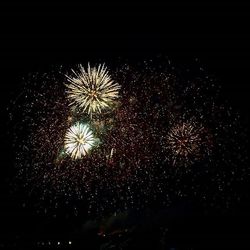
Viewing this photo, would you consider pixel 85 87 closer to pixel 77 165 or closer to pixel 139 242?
pixel 77 165

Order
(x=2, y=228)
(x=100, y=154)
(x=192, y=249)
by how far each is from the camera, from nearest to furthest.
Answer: (x=100, y=154) → (x=192, y=249) → (x=2, y=228)

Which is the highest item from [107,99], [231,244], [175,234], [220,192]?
[107,99]

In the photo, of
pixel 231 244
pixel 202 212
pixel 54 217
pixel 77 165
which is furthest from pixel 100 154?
pixel 54 217

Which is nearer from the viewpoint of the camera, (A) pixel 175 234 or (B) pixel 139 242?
(B) pixel 139 242

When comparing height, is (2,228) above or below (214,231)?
above

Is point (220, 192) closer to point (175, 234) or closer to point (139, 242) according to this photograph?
point (175, 234)

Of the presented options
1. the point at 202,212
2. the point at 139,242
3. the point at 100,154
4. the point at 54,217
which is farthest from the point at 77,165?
the point at 54,217

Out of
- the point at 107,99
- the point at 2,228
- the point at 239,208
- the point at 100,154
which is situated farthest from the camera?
the point at 2,228
